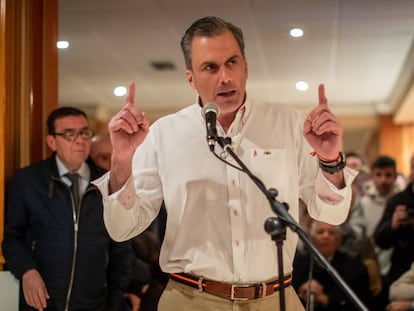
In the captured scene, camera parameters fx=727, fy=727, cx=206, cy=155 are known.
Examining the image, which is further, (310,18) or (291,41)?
(291,41)

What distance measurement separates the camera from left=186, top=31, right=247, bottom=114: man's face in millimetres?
1951

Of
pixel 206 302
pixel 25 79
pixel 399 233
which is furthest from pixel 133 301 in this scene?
pixel 206 302

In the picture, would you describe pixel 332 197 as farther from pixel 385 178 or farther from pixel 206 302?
pixel 385 178

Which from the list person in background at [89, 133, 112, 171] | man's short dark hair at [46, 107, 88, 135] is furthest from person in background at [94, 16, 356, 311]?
person in background at [89, 133, 112, 171]

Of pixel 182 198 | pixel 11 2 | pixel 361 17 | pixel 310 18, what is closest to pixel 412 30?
pixel 361 17

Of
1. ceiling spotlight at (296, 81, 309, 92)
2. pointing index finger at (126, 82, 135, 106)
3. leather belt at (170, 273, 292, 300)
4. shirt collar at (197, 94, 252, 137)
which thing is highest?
ceiling spotlight at (296, 81, 309, 92)

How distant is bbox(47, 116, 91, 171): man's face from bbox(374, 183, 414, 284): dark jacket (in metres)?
1.75

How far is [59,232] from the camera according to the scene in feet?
8.72

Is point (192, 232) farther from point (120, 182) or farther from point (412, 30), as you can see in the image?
point (412, 30)

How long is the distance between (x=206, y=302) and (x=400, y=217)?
2037 mm

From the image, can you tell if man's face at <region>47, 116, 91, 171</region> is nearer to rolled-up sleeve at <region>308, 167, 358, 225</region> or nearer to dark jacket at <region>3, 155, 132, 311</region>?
dark jacket at <region>3, 155, 132, 311</region>

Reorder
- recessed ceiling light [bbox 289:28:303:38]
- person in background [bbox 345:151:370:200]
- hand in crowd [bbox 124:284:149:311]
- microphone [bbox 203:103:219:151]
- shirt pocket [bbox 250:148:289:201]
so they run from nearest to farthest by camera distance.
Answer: microphone [bbox 203:103:219:151] → shirt pocket [bbox 250:148:289:201] → hand in crowd [bbox 124:284:149:311] → recessed ceiling light [bbox 289:28:303:38] → person in background [bbox 345:151:370:200]

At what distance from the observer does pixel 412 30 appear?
17.1 feet

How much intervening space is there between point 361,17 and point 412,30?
57 centimetres
